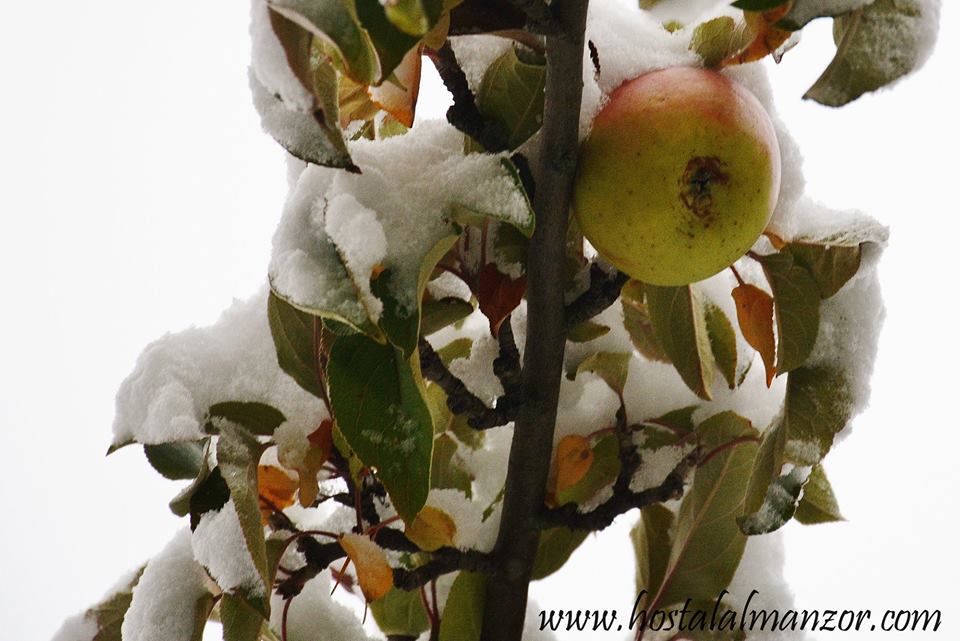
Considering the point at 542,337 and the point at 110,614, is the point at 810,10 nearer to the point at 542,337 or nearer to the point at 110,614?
the point at 542,337

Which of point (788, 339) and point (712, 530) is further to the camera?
point (712, 530)

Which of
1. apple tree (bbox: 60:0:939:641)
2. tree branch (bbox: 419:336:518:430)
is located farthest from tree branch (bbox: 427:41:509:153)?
tree branch (bbox: 419:336:518:430)

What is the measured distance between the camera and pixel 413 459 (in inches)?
16.9

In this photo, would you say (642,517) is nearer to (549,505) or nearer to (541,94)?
(549,505)

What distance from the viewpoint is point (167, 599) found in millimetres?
545

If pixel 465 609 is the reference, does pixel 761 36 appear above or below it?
above

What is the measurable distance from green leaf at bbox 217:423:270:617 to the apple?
21cm

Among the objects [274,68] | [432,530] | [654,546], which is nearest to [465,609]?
[432,530]

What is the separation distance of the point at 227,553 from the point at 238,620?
0.04 m

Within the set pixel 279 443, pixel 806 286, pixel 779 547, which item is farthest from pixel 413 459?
pixel 779 547

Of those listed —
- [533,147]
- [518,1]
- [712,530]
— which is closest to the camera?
[518,1]

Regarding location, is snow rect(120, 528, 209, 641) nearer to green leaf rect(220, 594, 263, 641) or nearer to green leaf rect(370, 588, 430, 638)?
green leaf rect(220, 594, 263, 641)

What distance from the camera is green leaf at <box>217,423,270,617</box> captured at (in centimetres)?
46

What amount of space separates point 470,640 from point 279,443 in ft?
0.58
